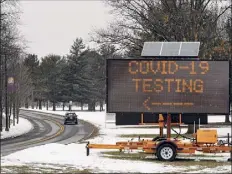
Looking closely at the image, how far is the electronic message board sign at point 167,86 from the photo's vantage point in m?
15.9

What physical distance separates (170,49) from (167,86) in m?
1.51

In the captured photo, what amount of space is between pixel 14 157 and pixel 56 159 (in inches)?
61.4

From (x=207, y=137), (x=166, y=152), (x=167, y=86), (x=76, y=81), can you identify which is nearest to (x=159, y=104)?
(x=167, y=86)

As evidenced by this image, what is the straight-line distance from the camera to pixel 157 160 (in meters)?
16.4

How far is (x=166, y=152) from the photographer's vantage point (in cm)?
1631

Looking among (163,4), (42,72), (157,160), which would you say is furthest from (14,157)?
(42,72)

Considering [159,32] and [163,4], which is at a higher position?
[163,4]

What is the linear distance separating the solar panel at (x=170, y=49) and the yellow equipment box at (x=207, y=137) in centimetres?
273

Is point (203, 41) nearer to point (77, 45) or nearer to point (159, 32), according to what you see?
point (159, 32)

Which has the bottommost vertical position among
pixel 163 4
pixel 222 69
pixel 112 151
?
pixel 112 151

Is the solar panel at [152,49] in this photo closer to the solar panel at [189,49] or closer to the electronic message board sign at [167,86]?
the electronic message board sign at [167,86]

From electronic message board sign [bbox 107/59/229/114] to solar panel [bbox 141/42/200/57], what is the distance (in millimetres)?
500

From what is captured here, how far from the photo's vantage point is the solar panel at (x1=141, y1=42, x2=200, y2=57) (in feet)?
54.0

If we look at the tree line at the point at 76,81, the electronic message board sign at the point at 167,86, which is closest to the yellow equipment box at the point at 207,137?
the electronic message board sign at the point at 167,86
